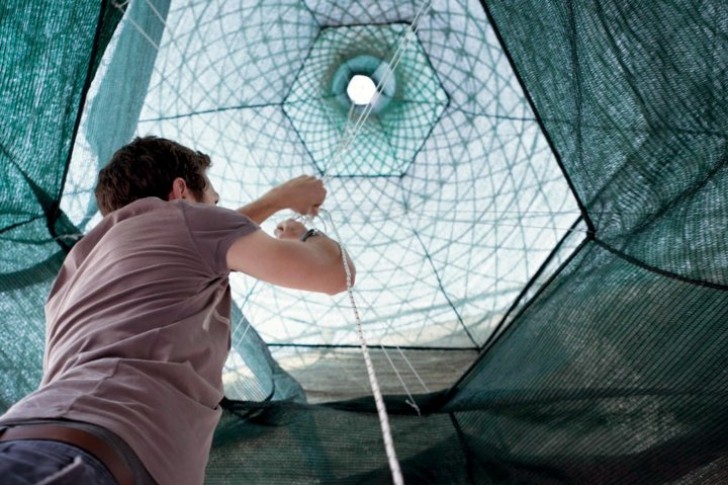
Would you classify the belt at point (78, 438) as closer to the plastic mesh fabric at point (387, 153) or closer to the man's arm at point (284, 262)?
the man's arm at point (284, 262)

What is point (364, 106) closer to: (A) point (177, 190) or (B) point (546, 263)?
(B) point (546, 263)

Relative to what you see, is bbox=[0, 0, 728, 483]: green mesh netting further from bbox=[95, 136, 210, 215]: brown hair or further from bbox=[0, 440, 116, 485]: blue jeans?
bbox=[0, 440, 116, 485]: blue jeans

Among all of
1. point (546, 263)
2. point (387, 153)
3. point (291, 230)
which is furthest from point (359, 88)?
point (291, 230)

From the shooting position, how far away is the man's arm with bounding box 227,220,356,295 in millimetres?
1264

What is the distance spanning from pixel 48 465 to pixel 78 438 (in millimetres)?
85

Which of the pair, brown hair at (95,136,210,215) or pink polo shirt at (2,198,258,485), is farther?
brown hair at (95,136,210,215)

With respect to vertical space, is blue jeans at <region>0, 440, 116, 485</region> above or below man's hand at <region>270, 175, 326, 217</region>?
below

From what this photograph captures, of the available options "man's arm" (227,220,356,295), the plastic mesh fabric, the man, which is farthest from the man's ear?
the plastic mesh fabric

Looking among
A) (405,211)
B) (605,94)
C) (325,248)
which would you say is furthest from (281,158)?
(325,248)

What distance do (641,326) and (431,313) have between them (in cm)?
422

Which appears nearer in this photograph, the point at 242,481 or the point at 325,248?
the point at 325,248

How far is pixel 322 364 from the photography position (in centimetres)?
618

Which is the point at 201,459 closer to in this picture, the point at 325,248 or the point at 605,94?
the point at 325,248

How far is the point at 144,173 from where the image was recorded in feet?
4.81
